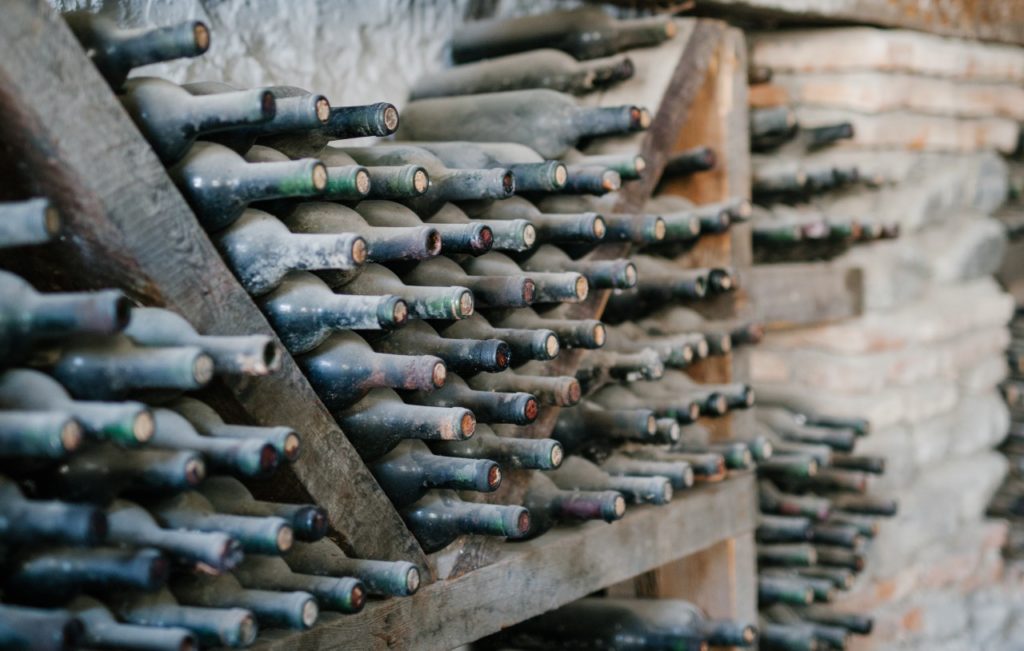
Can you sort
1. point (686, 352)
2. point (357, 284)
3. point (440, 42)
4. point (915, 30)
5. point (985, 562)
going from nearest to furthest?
point (357, 284) < point (686, 352) < point (440, 42) < point (915, 30) < point (985, 562)

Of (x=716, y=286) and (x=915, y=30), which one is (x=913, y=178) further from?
(x=716, y=286)

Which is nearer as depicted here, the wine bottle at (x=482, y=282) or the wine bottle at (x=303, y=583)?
the wine bottle at (x=303, y=583)

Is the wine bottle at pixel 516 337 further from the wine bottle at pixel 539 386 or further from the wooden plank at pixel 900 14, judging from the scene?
the wooden plank at pixel 900 14

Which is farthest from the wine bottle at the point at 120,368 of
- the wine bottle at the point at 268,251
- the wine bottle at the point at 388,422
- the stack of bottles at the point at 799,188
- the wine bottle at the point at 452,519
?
the stack of bottles at the point at 799,188

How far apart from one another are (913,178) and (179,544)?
1644 millimetres

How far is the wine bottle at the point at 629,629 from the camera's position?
1.52 meters

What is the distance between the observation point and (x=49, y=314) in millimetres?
731

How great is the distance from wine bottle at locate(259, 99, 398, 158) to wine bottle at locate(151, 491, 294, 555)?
12.7 inches

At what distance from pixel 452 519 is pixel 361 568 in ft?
0.40

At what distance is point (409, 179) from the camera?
38.9 inches

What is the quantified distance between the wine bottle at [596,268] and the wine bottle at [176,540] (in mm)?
557

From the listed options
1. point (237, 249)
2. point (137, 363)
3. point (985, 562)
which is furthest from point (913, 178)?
point (137, 363)

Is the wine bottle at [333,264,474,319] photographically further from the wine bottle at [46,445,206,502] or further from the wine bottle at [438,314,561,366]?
the wine bottle at [46,445,206,502]

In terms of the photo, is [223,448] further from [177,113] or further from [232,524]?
Answer: [177,113]
